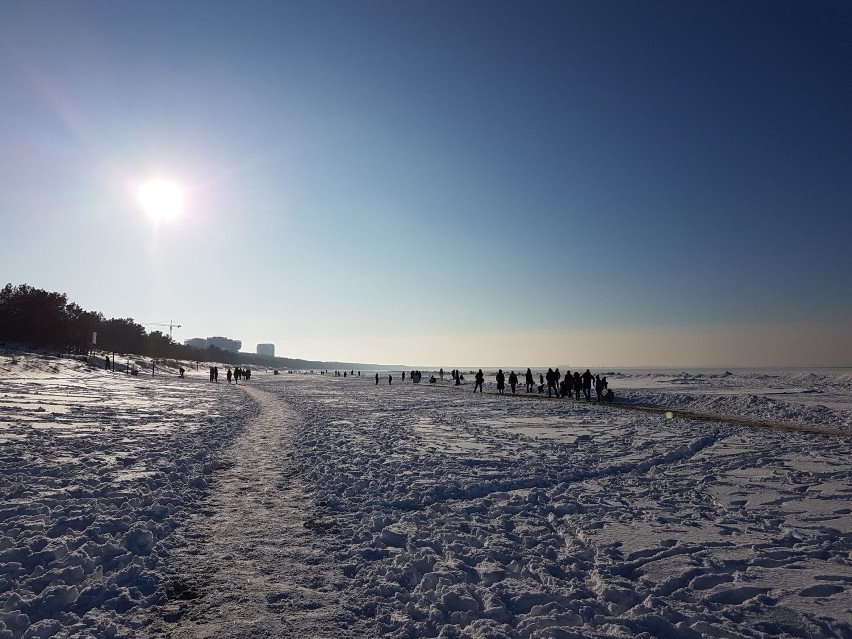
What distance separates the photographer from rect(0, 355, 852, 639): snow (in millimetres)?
4520

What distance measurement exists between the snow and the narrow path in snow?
0.10 feet

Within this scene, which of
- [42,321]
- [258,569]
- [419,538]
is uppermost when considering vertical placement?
[42,321]

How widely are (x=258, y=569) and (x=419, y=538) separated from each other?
2.39 metres

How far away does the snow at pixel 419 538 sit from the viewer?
14.8 ft

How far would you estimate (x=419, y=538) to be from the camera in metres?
6.75

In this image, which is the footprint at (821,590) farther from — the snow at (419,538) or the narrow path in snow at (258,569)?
the narrow path in snow at (258,569)

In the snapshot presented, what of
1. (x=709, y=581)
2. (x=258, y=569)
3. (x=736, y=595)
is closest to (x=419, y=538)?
(x=258, y=569)

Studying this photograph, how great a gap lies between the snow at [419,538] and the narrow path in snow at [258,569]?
30 millimetres

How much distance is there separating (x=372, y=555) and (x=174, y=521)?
3530 mm

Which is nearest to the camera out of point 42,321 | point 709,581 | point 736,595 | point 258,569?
point 736,595

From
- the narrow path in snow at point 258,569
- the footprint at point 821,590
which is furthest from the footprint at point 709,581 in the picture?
the narrow path in snow at point 258,569

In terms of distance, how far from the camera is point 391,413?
24.4 m

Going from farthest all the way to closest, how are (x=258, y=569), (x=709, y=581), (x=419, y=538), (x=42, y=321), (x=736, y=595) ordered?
(x=42, y=321) < (x=419, y=538) < (x=258, y=569) < (x=709, y=581) < (x=736, y=595)

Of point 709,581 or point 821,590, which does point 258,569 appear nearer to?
point 709,581
